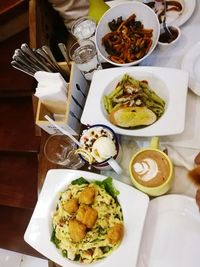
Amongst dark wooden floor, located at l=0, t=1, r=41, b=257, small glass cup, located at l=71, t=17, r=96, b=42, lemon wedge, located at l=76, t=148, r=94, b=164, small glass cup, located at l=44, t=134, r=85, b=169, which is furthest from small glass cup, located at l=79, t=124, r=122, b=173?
dark wooden floor, located at l=0, t=1, r=41, b=257

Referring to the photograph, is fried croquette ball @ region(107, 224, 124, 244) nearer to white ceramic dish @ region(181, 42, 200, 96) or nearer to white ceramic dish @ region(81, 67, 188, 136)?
white ceramic dish @ region(81, 67, 188, 136)

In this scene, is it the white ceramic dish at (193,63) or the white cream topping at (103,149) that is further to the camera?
the white ceramic dish at (193,63)

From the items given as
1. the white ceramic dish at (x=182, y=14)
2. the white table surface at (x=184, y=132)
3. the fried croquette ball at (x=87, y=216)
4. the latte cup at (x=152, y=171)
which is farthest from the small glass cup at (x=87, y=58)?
the fried croquette ball at (x=87, y=216)

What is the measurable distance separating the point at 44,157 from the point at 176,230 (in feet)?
1.76

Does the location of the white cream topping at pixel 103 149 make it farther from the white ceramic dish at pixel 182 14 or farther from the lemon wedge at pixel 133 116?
the white ceramic dish at pixel 182 14

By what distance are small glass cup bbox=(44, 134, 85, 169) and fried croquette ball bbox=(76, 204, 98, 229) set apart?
0.20 meters

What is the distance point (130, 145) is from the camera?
43.6 inches

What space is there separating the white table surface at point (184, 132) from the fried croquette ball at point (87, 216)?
0.51 ft

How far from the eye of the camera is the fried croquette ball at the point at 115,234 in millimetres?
913

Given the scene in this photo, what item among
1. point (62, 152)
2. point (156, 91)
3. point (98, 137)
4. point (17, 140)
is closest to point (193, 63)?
point (156, 91)

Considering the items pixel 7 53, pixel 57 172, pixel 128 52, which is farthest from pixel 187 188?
pixel 7 53

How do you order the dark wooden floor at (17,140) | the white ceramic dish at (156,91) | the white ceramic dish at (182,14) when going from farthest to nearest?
1. the dark wooden floor at (17,140)
2. the white ceramic dish at (182,14)
3. the white ceramic dish at (156,91)

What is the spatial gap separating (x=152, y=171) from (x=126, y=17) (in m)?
0.63

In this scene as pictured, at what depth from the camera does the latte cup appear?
37.5 inches
